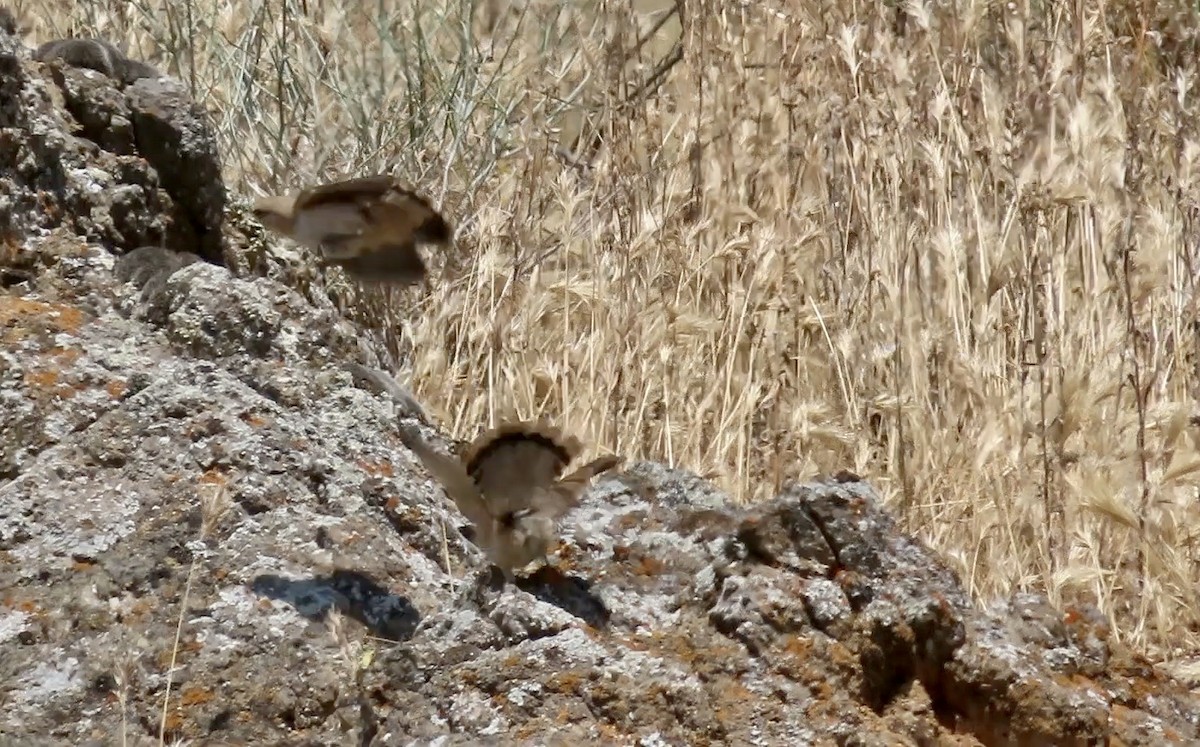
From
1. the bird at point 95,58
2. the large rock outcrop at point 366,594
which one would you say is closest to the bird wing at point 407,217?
the large rock outcrop at point 366,594

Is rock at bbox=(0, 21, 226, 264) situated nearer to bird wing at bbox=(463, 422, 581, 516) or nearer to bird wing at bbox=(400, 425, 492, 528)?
bird wing at bbox=(400, 425, 492, 528)

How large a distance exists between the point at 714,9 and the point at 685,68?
0.70 ft

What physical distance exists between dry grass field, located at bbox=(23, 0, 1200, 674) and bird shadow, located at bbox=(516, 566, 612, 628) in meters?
1.42

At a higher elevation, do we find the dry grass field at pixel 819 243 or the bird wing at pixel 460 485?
the dry grass field at pixel 819 243

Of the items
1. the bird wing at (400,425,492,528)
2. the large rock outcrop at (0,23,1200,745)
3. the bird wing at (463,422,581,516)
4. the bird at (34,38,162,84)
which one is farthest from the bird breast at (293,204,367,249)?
the bird wing at (463,422,581,516)

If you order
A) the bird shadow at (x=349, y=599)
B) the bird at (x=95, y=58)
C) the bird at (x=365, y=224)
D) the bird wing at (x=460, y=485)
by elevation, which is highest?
the bird at (x=95, y=58)

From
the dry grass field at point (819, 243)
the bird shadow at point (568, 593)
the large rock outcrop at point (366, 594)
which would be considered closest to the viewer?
the large rock outcrop at point (366, 594)

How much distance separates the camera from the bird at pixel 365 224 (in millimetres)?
2973

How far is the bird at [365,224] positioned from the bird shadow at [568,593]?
810mm

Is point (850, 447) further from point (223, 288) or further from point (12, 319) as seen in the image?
point (12, 319)

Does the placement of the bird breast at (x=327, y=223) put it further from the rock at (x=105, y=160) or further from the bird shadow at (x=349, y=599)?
the bird shadow at (x=349, y=599)

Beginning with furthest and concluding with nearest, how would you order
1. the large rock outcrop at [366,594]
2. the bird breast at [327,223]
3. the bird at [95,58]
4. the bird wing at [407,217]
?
the bird at [95,58], the bird breast at [327,223], the bird wing at [407,217], the large rock outcrop at [366,594]

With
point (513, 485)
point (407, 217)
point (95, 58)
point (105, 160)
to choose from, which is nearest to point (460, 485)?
point (513, 485)

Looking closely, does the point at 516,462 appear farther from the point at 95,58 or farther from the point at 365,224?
the point at 95,58
